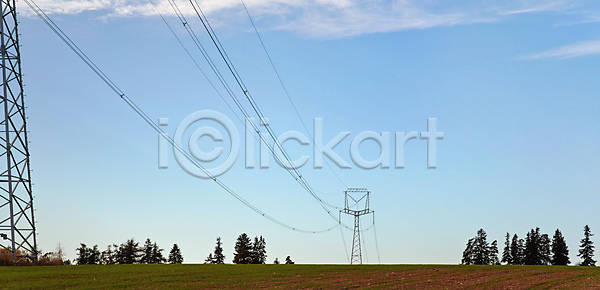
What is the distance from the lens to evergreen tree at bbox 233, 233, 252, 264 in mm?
117750

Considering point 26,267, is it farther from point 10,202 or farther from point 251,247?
point 251,247

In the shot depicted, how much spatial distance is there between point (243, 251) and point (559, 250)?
61.5 m

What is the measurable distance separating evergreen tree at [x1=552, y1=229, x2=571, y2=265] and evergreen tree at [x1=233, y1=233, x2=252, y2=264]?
59.2 m

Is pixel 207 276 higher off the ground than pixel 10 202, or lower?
lower

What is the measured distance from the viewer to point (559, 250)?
11856cm

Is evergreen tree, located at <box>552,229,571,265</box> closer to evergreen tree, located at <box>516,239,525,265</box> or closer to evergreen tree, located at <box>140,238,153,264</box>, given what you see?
evergreen tree, located at <box>516,239,525,265</box>

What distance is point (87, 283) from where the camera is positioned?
28.5 metres

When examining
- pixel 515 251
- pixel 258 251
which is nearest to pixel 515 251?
pixel 515 251

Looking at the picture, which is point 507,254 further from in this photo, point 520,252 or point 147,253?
point 147,253

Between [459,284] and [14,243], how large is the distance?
89.4 feet

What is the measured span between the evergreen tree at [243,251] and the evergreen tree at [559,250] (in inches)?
2332

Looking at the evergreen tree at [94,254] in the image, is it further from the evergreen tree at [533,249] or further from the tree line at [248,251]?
the evergreen tree at [533,249]

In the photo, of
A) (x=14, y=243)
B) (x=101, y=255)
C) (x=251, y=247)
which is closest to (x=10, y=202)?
(x=14, y=243)

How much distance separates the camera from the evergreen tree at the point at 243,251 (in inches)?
4636
